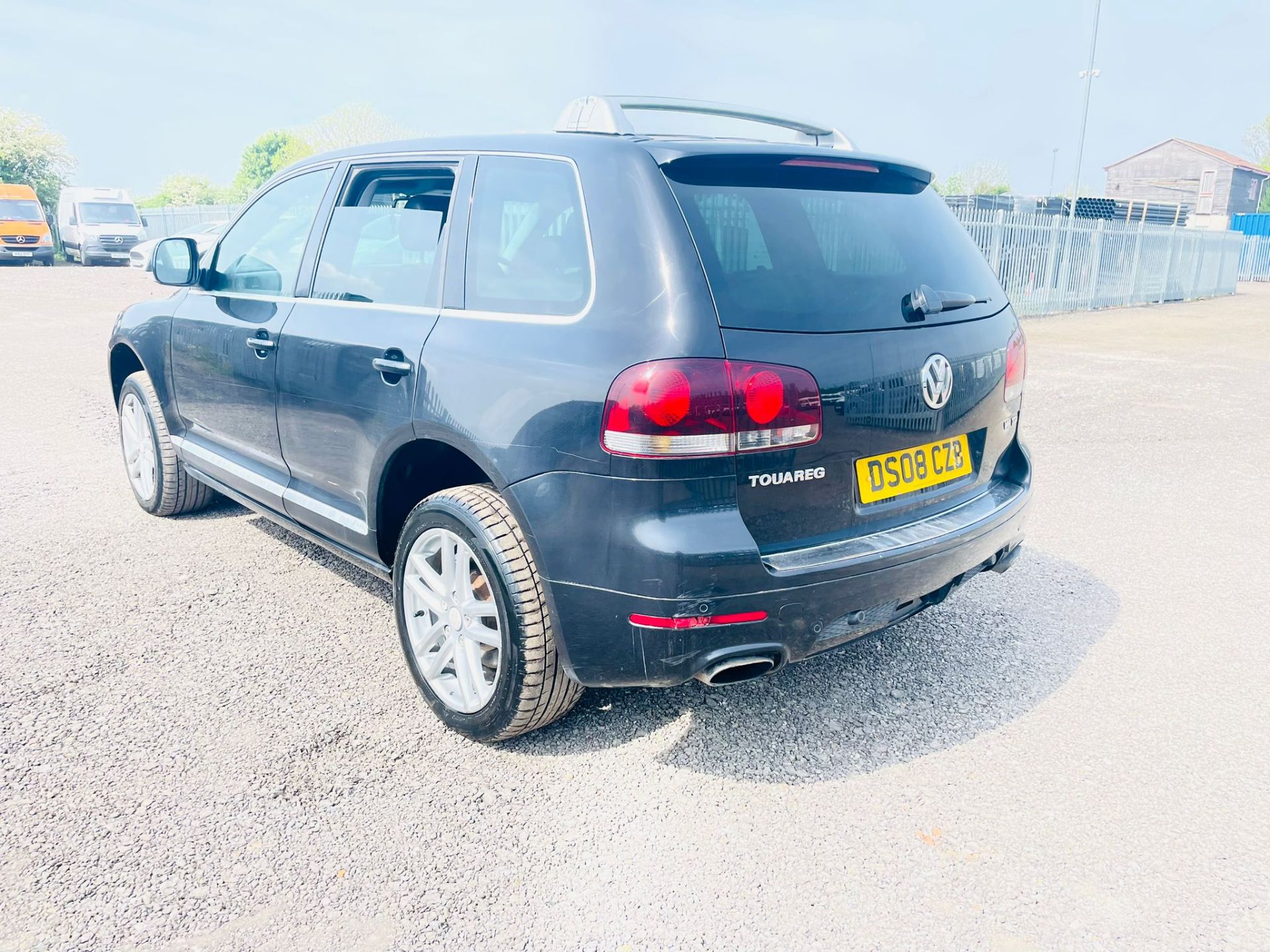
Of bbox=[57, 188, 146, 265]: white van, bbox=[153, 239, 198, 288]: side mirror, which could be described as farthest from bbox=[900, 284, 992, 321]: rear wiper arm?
bbox=[57, 188, 146, 265]: white van

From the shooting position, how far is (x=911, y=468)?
9.22ft

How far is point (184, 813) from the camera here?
8.48 ft

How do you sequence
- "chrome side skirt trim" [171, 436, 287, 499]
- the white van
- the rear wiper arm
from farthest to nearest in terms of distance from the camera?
1. the white van
2. "chrome side skirt trim" [171, 436, 287, 499]
3. the rear wiper arm

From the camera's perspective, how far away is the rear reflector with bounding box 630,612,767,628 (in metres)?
2.41

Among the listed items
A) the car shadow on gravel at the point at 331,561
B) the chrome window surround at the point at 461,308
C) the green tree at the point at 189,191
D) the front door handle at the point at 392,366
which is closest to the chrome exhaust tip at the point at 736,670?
the chrome window surround at the point at 461,308

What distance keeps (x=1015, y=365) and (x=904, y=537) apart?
917mm

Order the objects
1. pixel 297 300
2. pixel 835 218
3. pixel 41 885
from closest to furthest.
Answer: pixel 41 885
pixel 835 218
pixel 297 300

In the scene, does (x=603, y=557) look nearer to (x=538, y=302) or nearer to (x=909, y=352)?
(x=538, y=302)

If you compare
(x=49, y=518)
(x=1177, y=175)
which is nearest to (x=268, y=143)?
(x=1177, y=175)

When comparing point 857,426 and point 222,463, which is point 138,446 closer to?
point 222,463

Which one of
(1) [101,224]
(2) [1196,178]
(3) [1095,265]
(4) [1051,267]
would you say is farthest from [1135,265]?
Result: (2) [1196,178]

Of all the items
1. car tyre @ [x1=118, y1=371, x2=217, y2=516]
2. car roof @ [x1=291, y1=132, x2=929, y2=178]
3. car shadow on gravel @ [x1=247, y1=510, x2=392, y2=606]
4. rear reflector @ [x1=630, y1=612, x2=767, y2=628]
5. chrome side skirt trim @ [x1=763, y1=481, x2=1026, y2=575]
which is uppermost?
car roof @ [x1=291, y1=132, x2=929, y2=178]

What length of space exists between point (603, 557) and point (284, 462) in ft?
6.25

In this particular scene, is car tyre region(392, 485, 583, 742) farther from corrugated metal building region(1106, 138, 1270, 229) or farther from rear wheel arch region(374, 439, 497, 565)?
corrugated metal building region(1106, 138, 1270, 229)
